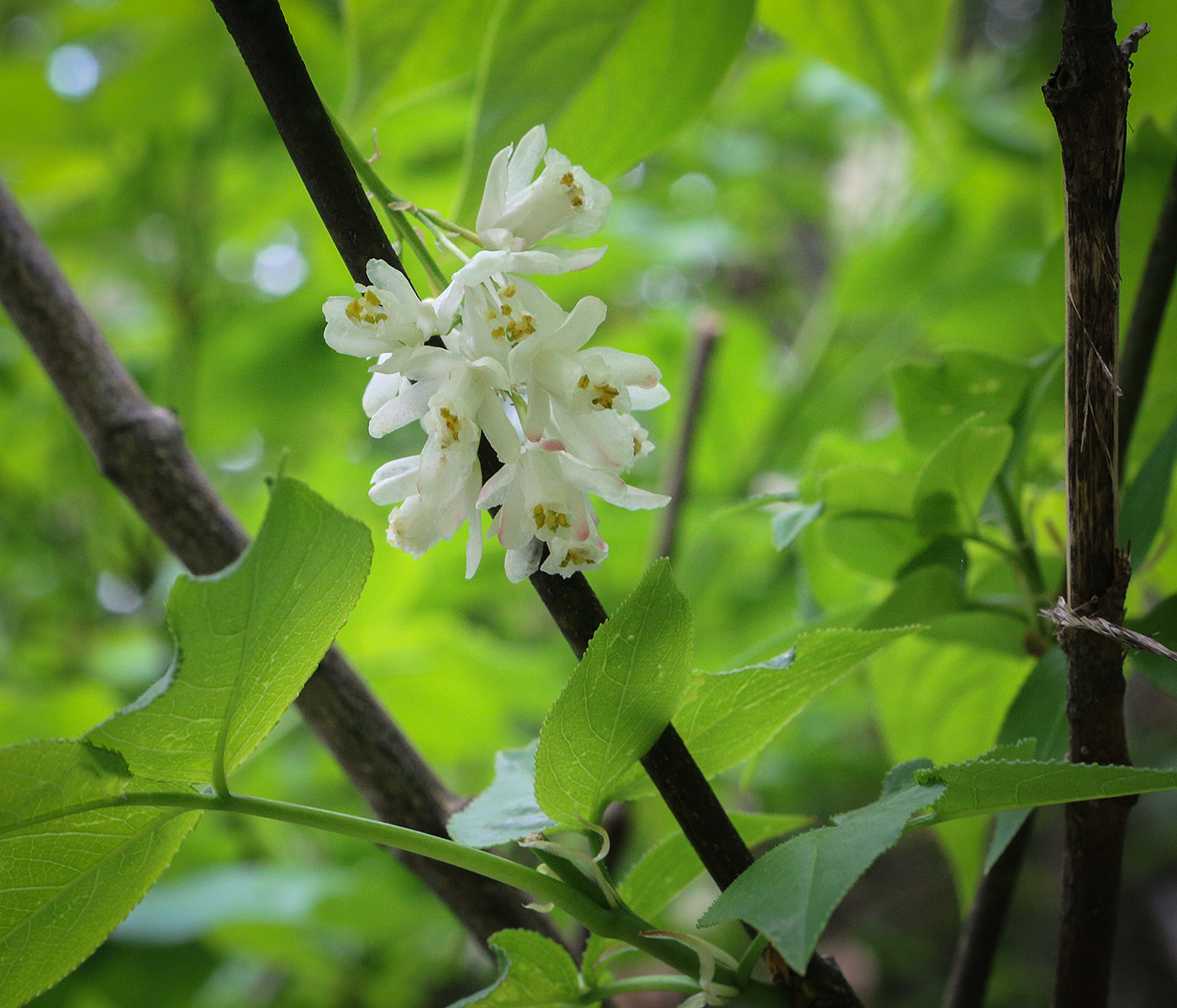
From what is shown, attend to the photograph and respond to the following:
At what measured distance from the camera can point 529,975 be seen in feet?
0.94

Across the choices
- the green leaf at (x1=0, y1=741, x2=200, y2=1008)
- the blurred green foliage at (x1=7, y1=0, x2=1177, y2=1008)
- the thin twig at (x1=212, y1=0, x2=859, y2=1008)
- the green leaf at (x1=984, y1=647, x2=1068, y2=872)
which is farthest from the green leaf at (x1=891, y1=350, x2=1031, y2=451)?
the green leaf at (x1=0, y1=741, x2=200, y2=1008)

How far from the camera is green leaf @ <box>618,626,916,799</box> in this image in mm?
275

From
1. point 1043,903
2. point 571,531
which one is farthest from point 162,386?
point 1043,903

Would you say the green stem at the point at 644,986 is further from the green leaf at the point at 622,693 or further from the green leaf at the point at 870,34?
the green leaf at the point at 870,34

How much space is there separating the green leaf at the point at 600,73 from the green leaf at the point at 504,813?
23 cm

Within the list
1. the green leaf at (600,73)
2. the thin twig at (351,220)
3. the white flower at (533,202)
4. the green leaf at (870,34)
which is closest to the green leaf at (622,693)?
the thin twig at (351,220)

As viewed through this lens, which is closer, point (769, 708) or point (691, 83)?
point (769, 708)

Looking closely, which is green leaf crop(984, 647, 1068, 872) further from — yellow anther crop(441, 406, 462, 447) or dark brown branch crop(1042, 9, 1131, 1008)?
yellow anther crop(441, 406, 462, 447)

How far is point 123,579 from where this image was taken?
1158 mm

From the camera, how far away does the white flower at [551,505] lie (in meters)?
0.27

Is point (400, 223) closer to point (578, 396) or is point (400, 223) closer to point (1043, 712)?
point (578, 396)

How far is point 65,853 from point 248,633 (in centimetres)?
9

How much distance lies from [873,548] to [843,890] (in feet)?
0.74

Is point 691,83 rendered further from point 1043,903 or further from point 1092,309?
point 1043,903
